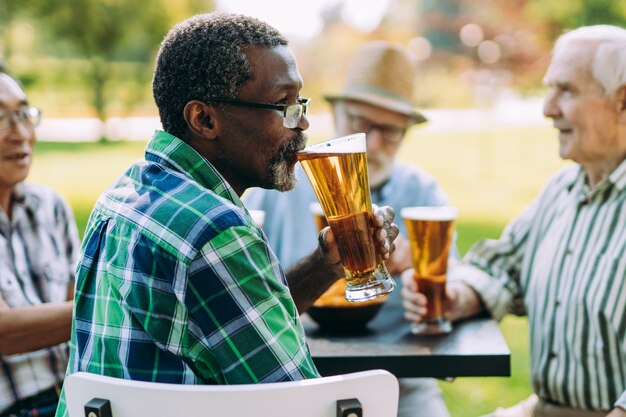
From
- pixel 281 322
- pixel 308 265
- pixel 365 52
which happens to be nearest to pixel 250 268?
pixel 281 322

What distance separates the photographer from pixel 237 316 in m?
1.53

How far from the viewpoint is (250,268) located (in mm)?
1551

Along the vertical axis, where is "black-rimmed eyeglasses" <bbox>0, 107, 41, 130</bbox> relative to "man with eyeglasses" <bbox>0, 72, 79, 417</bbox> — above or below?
above

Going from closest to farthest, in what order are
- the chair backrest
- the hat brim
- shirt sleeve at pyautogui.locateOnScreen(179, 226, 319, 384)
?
the chair backrest
shirt sleeve at pyautogui.locateOnScreen(179, 226, 319, 384)
the hat brim

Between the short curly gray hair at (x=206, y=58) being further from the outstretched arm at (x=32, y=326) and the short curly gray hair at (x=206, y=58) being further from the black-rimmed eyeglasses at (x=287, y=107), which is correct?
the outstretched arm at (x=32, y=326)

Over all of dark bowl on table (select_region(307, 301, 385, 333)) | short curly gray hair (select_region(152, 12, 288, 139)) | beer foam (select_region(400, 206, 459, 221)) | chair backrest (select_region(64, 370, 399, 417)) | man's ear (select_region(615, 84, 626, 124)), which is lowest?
dark bowl on table (select_region(307, 301, 385, 333))

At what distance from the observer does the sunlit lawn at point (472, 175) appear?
15.6ft

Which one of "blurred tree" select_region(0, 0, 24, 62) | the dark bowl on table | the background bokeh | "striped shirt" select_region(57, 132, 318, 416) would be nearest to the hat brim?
the dark bowl on table

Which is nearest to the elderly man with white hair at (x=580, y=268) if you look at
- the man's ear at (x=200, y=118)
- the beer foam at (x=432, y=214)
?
the beer foam at (x=432, y=214)

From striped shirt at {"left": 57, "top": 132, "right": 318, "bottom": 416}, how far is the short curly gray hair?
0.28m

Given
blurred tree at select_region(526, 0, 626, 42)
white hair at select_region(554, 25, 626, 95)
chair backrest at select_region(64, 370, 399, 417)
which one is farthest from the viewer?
blurred tree at select_region(526, 0, 626, 42)

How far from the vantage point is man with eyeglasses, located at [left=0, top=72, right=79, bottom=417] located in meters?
2.30

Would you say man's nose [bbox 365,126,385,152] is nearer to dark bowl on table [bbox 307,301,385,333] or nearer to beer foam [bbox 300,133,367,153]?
dark bowl on table [bbox 307,301,385,333]

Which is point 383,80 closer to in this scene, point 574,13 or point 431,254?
point 431,254
